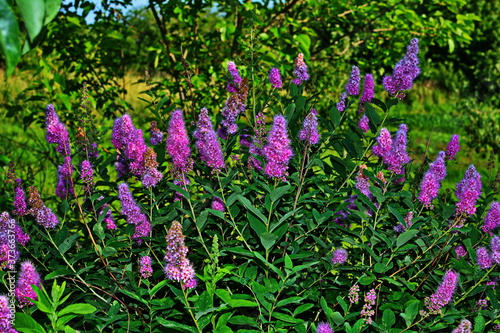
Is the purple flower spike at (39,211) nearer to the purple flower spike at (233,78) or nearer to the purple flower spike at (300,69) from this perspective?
the purple flower spike at (233,78)

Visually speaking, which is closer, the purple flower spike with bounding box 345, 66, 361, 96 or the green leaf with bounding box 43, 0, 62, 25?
the green leaf with bounding box 43, 0, 62, 25

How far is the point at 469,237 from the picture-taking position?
229 centimetres

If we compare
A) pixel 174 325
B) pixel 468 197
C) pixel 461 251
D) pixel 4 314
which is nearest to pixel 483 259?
pixel 468 197

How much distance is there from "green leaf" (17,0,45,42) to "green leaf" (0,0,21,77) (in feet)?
0.21

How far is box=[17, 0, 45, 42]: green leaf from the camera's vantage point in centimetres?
103

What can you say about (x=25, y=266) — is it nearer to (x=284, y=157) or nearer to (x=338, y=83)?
(x=284, y=157)

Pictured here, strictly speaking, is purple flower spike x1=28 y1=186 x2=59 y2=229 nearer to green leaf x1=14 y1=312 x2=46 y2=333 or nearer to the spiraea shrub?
the spiraea shrub

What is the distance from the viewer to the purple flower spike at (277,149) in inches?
74.9

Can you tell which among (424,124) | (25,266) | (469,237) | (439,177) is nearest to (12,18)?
(25,266)

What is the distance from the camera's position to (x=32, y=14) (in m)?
1.04

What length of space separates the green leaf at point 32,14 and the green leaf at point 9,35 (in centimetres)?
6

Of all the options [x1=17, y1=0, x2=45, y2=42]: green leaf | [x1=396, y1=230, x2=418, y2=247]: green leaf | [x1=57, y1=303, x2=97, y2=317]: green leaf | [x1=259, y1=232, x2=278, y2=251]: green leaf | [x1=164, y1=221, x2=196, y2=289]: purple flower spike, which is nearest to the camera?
[x1=17, y1=0, x2=45, y2=42]: green leaf

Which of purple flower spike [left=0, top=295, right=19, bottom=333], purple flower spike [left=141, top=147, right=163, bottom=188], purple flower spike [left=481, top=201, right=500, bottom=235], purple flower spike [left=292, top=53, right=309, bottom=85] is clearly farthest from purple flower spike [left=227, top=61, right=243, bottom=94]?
purple flower spike [left=0, top=295, right=19, bottom=333]

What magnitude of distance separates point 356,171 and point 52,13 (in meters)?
1.61
